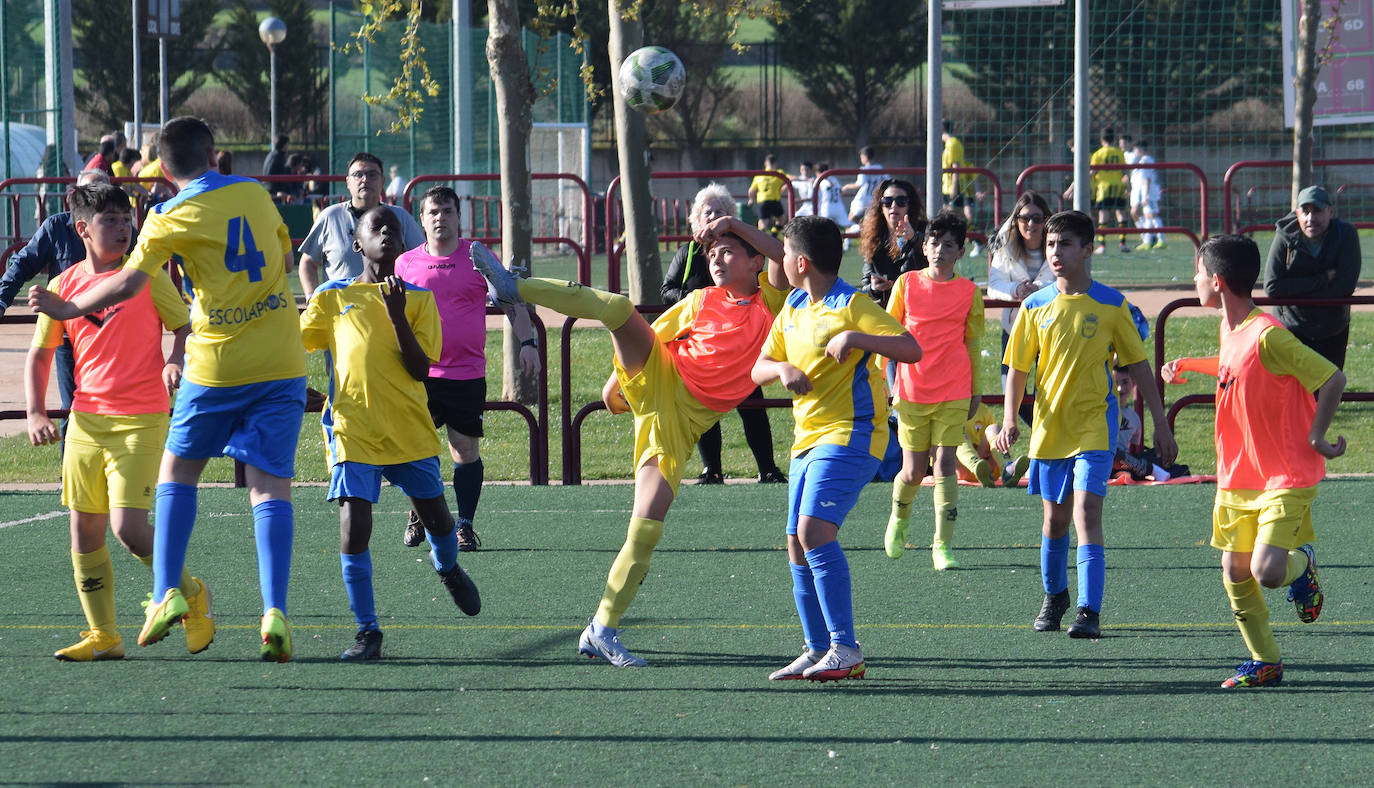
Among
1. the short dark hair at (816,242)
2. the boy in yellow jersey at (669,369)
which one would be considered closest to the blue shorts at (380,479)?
the boy in yellow jersey at (669,369)

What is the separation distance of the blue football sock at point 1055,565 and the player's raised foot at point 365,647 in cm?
255

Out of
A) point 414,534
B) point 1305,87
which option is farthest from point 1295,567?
point 1305,87

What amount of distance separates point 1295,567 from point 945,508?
2.49 meters

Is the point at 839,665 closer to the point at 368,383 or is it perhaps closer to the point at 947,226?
the point at 368,383

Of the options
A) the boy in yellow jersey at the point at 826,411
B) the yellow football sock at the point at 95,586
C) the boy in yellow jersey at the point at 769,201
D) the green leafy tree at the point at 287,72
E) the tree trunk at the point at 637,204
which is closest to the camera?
the boy in yellow jersey at the point at 826,411

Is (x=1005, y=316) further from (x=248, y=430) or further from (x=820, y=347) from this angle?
(x=248, y=430)

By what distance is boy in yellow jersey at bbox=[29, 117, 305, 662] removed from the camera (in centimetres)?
565

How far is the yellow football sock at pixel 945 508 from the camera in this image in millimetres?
7855

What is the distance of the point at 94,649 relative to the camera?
6.00 metres

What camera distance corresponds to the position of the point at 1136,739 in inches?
195

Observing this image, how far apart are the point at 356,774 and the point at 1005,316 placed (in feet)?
24.8

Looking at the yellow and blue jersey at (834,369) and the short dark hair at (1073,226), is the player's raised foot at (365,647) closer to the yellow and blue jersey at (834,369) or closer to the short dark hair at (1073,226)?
the yellow and blue jersey at (834,369)

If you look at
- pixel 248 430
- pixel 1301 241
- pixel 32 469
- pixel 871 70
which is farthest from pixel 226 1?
pixel 248 430

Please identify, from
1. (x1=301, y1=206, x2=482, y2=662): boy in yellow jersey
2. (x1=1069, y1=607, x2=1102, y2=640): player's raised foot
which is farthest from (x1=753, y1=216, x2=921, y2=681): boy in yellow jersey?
(x1=301, y1=206, x2=482, y2=662): boy in yellow jersey
